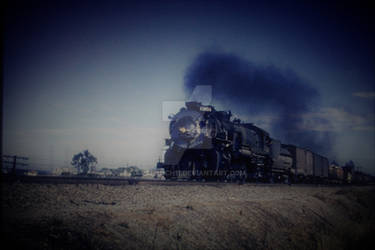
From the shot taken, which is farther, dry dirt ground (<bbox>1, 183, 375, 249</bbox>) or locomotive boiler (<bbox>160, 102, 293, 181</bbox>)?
locomotive boiler (<bbox>160, 102, 293, 181</bbox>)

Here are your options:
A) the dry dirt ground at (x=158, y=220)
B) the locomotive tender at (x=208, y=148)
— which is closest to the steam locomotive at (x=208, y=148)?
the locomotive tender at (x=208, y=148)

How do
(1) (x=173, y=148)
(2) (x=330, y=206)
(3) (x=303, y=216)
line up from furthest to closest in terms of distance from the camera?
(1) (x=173, y=148), (2) (x=330, y=206), (3) (x=303, y=216)

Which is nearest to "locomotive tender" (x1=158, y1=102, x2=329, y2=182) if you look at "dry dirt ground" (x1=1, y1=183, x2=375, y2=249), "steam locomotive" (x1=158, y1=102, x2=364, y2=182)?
"steam locomotive" (x1=158, y1=102, x2=364, y2=182)

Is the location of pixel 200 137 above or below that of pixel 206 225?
above

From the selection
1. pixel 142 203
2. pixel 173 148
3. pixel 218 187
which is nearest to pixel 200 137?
pixel 173 148

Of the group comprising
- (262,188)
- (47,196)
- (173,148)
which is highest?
(173,148)

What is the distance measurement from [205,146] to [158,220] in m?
9.09

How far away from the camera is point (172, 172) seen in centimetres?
1630

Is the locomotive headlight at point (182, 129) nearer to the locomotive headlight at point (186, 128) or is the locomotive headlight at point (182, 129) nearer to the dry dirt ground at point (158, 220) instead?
the locomotive headlight at point (186, 128)

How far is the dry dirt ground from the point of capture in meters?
5.22

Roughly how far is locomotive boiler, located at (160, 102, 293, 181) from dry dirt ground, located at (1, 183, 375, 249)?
10.4 feet

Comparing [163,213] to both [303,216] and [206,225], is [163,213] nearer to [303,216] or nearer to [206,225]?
[206,225]

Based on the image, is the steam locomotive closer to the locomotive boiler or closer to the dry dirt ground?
the locomotive boiler

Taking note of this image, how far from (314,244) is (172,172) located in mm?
8795
